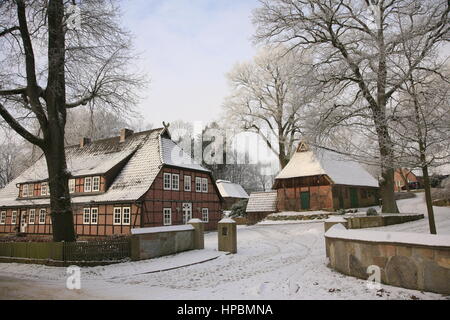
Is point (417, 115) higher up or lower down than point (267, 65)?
lower down

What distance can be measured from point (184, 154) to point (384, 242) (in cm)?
2125

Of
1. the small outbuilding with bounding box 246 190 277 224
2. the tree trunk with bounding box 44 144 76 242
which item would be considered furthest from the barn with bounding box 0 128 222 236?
the tree trunk with bounding box 44 144 76 242

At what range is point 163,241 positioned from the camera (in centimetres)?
1464

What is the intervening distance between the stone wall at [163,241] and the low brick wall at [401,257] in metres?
8.01

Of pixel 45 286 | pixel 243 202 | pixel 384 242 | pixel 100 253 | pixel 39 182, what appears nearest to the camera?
pixel 384 242

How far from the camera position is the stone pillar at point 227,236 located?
15.1 meters

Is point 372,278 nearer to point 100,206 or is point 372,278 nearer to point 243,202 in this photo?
point 100,206

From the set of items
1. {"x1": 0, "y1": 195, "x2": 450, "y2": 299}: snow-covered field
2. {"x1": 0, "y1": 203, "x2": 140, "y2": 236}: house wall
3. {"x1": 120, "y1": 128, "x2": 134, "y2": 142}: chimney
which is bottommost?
{"x1": 0, "y1": 195, "x2": 450, "y2": 299}: snow-covered field

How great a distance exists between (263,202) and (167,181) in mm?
11572

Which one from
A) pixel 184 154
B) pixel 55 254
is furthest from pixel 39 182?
pixel 55 254

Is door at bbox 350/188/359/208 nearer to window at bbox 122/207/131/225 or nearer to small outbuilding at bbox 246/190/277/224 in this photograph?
small outbuilding at bbox 246/190/277/224

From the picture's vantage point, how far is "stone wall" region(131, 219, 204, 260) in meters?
13.7

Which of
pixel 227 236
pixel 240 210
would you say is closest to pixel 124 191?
pixel 227 236
